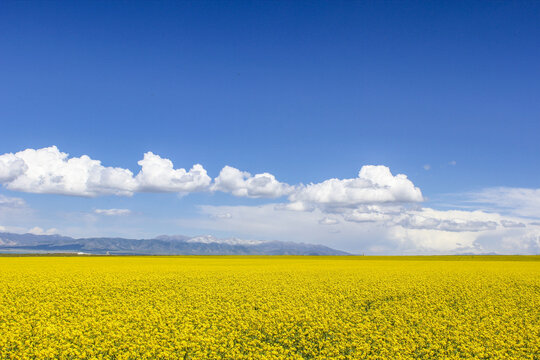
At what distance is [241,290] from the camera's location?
81.9 feet

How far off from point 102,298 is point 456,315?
1841 cm

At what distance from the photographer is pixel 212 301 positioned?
2108 centimetres

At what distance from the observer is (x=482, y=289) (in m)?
26.8

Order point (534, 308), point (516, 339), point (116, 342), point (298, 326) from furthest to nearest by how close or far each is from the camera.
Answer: point (534, 308), point (298, 326), point (516, 339), point (116, 342)

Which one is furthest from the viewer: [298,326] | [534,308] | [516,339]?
[534,308]

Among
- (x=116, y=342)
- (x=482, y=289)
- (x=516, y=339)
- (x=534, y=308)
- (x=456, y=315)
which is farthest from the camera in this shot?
(x=482, y=289)

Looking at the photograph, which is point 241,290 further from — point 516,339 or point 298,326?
point 516,339

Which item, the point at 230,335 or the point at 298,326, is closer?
the point at 230,335

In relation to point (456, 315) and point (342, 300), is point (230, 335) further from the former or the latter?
point (456, 315)

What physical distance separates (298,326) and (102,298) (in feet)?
39.1

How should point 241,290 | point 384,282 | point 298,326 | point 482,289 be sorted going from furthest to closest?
point 384,282, point 482,289, point 241,290, point 298,326

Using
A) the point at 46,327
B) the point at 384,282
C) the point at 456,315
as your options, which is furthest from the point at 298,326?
the point at 384,282

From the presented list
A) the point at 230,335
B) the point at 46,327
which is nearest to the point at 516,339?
the point at 230,335

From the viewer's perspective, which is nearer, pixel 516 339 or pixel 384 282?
pixel 516 339
